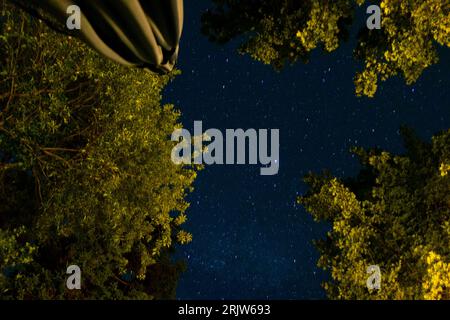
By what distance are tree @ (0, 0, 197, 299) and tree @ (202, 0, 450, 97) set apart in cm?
413

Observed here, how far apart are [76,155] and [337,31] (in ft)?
27.9

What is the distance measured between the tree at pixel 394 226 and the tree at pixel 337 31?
14.6 ft

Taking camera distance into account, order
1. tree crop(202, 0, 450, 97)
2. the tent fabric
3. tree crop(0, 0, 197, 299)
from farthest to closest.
A: tree crop(0, 0, 197, 299) → tree crop(202, 0, 450, 97) → the tent fabric

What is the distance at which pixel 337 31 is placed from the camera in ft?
40.9

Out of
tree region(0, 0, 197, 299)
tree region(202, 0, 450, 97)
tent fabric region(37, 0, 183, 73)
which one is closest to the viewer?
tent fabric region(37, 0, 183, 73)

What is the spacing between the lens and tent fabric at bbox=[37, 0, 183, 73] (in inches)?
113

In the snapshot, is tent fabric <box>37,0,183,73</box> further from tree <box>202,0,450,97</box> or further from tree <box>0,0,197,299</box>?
tree <box>0,0,197,299</box>

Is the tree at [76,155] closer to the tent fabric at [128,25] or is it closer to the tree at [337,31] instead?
the tree at [337,31]

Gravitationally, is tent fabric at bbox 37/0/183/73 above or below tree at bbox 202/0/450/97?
below

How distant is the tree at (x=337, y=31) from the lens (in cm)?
1166

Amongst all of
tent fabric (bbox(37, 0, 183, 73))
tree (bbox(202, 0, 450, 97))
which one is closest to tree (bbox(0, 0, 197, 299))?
tree (bbox(202, 0, 450, 97))

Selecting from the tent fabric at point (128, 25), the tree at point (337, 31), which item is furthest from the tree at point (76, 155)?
the tent fabric at point (128, 25)
